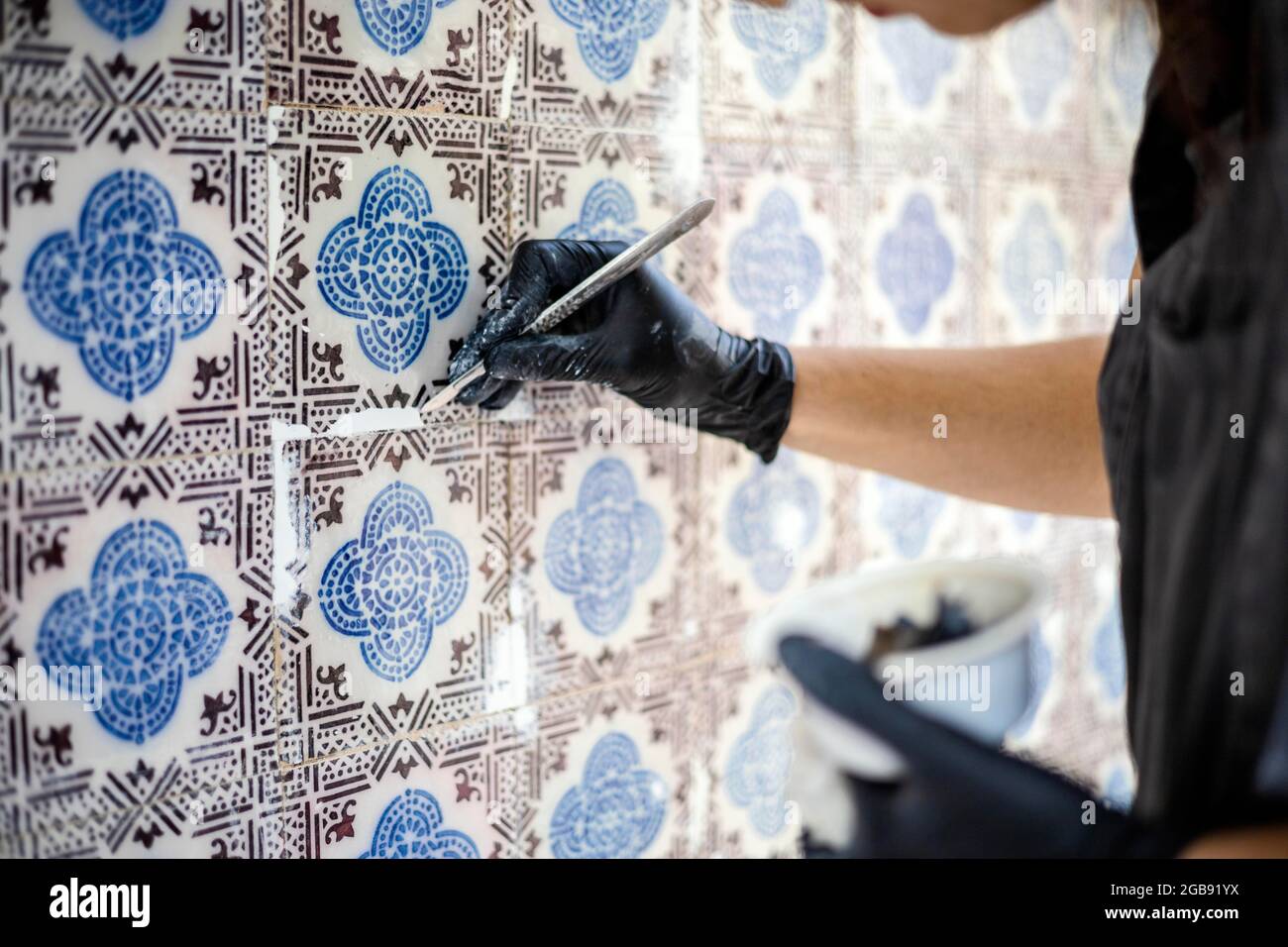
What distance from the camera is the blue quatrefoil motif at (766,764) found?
53.7 inches

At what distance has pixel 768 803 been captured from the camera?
1396 mm

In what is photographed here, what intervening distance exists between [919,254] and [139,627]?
1.09 meters

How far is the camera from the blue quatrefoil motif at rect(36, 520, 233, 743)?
883 millimetres

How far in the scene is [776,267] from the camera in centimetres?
132

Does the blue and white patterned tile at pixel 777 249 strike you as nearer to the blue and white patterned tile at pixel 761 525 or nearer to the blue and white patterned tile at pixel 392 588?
the blue and white patterned tile at pixel 761 525

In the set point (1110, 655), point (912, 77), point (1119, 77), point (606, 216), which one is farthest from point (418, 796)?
point (1119, 77)

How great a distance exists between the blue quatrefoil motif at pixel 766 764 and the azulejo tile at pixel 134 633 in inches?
24.1

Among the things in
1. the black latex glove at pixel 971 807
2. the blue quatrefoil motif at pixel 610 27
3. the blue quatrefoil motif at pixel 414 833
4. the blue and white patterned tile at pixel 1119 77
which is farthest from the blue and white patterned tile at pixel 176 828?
the blue and white patterned tile at pixel 1119 77

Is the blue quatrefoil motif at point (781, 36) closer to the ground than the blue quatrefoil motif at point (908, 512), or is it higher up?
higher up

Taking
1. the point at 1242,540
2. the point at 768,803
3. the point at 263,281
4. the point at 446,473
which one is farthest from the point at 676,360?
the point at 768,803

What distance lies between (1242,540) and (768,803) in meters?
0.70

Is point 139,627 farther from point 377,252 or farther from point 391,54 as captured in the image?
point 391,54

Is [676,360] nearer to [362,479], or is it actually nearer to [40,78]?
[362,479]
